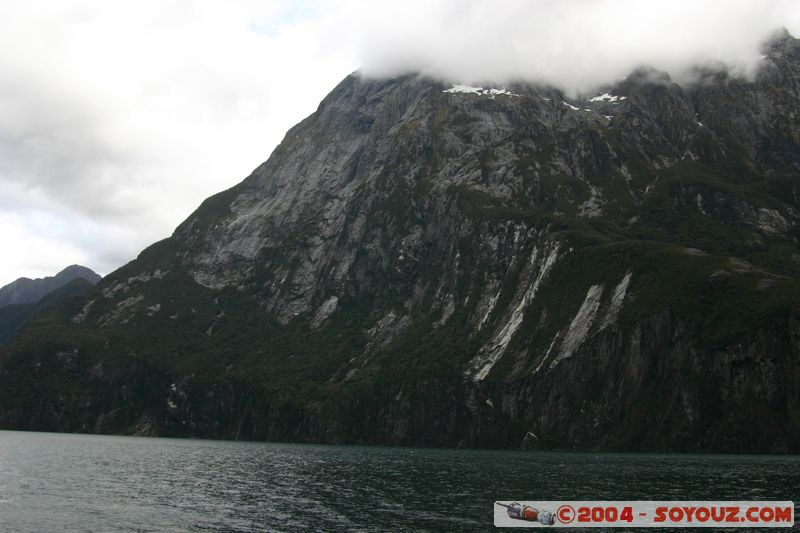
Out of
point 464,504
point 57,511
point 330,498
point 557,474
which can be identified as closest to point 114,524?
point 57,511

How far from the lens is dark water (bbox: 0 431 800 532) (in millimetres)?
58562

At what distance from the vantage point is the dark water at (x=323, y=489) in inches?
2306

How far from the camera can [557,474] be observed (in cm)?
9831

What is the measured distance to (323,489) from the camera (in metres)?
81.1

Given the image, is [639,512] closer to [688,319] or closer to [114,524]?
[114,524]
